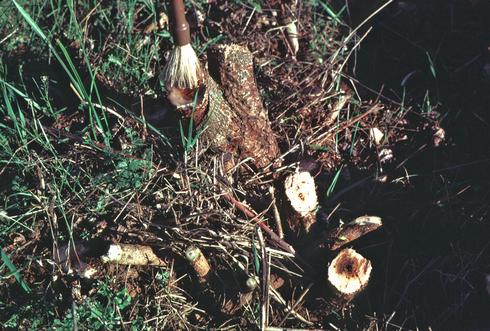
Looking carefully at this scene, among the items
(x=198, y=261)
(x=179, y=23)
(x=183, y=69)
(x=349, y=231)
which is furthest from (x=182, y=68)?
(x=349, y=231)

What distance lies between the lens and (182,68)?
1.83 meters

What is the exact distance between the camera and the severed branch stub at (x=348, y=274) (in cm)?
186

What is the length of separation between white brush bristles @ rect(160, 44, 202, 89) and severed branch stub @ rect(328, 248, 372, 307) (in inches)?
28.8

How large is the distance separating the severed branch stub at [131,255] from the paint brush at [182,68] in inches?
20.1

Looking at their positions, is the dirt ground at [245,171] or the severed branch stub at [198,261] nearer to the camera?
the severed branch stub at [198,261]

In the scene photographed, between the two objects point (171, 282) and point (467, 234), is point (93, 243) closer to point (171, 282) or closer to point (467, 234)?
point (171, 282)

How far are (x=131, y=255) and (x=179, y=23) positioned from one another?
779 millimetres

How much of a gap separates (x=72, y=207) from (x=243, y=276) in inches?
26.0

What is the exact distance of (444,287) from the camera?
207 cm

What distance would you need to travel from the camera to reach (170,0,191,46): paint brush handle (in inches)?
68.0

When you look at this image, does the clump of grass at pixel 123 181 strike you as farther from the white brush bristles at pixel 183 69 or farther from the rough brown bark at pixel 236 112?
the white brush bristles at pixel 183 69

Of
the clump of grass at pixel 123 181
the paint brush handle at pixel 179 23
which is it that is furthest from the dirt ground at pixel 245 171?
the paint brush handle at pixel 179 23

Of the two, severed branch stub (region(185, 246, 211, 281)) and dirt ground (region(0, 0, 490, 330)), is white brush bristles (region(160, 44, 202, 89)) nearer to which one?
dirt ground (region(0, 0, 490, 330))

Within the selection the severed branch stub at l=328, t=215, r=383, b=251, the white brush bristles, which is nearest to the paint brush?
the white brush bristles
